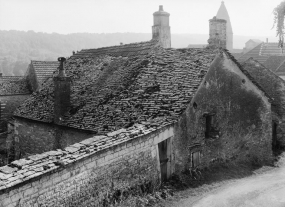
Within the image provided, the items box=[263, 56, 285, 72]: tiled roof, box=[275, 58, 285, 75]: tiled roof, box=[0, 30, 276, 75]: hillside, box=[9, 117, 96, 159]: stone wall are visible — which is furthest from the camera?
box=[0, 30, 276, 75]: hillside

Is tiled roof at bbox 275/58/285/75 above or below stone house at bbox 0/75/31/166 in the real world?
above

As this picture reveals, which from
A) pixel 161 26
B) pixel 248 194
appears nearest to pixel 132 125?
pixel 248 194

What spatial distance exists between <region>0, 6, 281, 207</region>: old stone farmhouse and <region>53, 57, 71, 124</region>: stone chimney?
0.05m

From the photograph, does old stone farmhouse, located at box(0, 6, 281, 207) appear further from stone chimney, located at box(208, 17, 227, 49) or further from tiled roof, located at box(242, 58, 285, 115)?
tiled roof, located at box(242, 58, 285, 115)

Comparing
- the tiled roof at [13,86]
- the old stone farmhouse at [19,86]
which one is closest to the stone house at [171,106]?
the old stone farmhouse at [19,86]

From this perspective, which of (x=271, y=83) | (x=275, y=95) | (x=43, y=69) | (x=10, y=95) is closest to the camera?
(x=275, y=95)

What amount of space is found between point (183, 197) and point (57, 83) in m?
8.66

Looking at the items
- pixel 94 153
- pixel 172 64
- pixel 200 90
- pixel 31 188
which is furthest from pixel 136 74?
pixel 31 188

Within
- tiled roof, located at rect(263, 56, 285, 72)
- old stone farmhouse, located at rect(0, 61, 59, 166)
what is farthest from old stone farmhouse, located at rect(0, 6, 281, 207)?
tiled roof, located at rect(263, 56, 285, 72)

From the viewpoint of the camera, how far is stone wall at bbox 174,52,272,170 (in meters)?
12.8

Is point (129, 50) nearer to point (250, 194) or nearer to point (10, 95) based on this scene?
point (250, 194)

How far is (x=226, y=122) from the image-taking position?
48.1 ft

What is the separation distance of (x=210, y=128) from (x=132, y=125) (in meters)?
4.06

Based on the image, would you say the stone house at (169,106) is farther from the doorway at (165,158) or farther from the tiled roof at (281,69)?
the tiled roof at (281,69)
